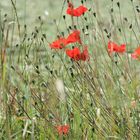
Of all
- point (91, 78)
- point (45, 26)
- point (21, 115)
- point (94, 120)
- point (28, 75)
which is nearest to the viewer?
point (94, 120)

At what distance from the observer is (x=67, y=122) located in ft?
9.75

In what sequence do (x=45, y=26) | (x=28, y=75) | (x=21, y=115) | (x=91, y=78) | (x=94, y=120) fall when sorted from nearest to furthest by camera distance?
(x=94, y=120) < (x=91, y=78) < (x=21, y=115) < (x=28, y=75) < (x=45, y=26)

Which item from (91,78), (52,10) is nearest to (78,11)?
(91,78)

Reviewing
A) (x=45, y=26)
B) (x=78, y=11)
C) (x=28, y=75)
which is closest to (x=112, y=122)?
(x=78, y=11)

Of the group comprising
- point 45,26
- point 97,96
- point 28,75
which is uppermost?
point 45,26

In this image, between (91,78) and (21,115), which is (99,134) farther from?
(21,115)

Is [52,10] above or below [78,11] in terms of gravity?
above

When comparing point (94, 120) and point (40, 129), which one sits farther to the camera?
point (40, 129)

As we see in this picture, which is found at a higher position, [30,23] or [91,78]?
[30,23]

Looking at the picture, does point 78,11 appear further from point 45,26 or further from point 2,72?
point 45,26

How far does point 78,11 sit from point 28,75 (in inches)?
24.7

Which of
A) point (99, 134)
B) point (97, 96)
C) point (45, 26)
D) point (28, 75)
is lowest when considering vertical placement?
point (99, 134)

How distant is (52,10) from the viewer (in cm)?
761

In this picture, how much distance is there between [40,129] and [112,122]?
0.42 metres
